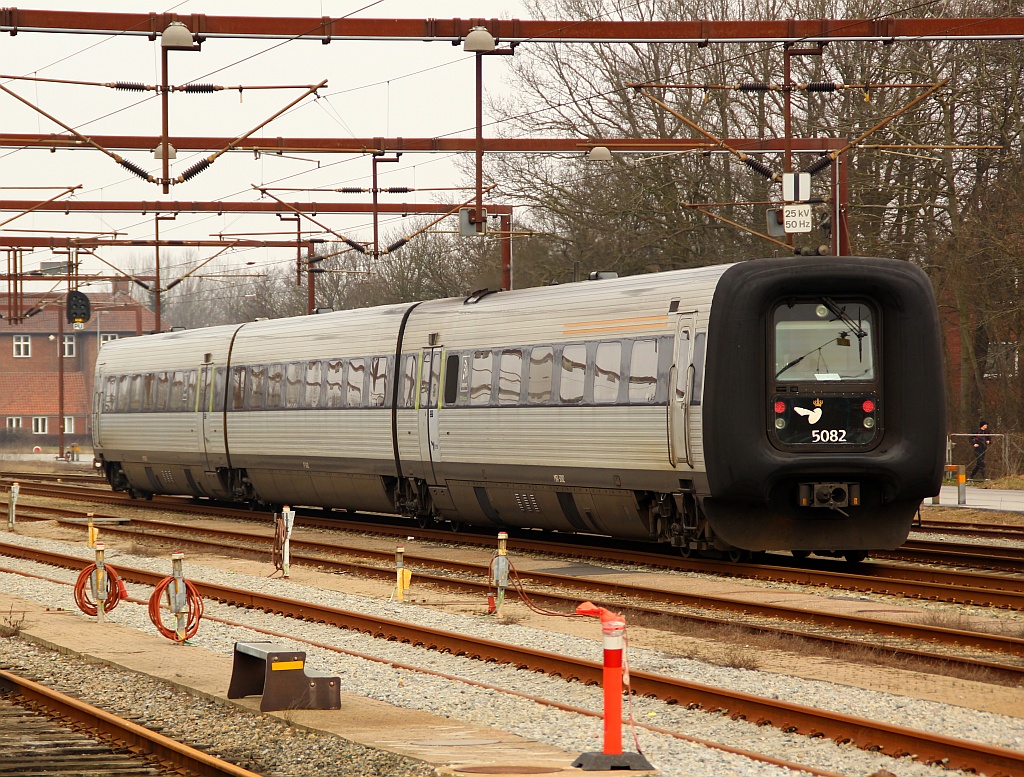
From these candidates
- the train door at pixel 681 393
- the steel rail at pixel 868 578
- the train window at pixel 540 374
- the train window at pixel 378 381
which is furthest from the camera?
the train window at pixel 378 381

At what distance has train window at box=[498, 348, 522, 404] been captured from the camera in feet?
67.1

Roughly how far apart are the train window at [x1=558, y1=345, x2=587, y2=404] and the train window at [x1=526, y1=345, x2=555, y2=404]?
0.33 m

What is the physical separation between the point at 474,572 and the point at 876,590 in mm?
4803

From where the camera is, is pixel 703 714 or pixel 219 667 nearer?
pixel 703 714

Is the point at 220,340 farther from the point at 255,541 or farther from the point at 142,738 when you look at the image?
the point at 142,738

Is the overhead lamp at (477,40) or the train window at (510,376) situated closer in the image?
the train window at (510,376)

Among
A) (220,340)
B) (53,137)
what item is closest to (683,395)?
(220,340)

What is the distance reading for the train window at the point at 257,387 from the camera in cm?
2789

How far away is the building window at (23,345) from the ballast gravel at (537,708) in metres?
89.0

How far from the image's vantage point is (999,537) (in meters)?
22.5

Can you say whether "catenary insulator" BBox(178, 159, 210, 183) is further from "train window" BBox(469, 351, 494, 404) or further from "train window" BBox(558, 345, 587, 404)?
"train window" BBox(558, 345, 587, 404)

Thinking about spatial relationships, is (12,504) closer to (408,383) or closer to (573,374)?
(408,383)

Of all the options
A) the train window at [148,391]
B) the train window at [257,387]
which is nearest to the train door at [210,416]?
the train window at [257,387]

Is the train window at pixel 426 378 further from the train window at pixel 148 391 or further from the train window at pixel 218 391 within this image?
the train window at pixel 148 391
